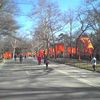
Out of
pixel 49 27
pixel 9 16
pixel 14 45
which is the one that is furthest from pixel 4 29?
pixel 14 45

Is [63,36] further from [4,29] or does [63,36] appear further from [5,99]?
[5,99]

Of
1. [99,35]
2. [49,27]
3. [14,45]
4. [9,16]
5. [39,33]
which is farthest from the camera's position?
[14,45]

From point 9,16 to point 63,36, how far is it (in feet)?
129

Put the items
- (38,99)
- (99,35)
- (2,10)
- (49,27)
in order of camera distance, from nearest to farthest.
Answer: (38,99)
(2,10)
(99,35)
(49,27)

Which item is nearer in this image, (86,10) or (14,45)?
(86,10)

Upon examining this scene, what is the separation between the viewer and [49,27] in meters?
95.9

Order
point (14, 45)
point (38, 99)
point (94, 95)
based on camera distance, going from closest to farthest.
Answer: point (38, 99), point (94, 95), point (14, 45)

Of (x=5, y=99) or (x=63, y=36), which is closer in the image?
(x=5, y=99)

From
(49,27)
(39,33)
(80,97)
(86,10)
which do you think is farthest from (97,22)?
(80,97)

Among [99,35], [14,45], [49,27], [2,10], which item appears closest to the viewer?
[2,10]

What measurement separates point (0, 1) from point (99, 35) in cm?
2012

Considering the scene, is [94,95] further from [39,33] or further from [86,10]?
[39,33]

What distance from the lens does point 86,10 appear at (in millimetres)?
64938

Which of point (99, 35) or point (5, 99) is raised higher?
point (99, 35)
